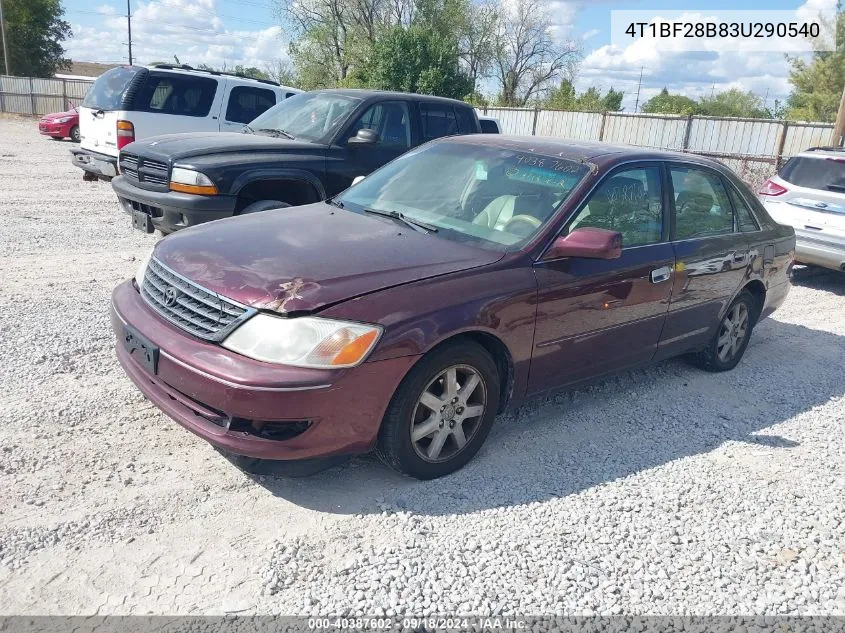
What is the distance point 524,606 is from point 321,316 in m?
1.45

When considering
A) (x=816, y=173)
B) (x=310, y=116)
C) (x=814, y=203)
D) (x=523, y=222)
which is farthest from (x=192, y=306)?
(x=816, y=173)

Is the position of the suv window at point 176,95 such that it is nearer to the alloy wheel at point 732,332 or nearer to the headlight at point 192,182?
the headlight at point 192,182

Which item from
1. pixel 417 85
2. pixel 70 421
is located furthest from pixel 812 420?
pixel 417 85

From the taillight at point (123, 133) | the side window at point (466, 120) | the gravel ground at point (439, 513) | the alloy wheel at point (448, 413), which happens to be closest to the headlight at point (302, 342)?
the alloy wheel at point (448, 413)

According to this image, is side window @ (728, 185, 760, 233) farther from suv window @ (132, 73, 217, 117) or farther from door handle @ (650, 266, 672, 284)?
suv window @ (132, 73, 217, 117)

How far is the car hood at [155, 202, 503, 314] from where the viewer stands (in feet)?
10.3

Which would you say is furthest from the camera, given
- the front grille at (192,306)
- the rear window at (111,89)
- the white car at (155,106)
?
the rear window at (111,89)

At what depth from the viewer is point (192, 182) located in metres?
6.21

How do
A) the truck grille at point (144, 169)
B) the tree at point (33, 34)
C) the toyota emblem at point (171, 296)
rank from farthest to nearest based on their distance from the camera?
1. the tree at point (33, 34)
2. the truck grille at point (144, 169)
3. the toyota emblem at point (171, 296)

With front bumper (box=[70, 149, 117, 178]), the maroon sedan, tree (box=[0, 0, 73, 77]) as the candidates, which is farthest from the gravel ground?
tree (box=[0, 0, 73, 77])

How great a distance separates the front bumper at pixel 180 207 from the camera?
6.17m

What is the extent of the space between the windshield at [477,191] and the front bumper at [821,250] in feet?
17.8

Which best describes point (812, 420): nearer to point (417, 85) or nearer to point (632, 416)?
point (632, 416)

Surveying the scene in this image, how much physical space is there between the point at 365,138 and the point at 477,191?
3.03 m
